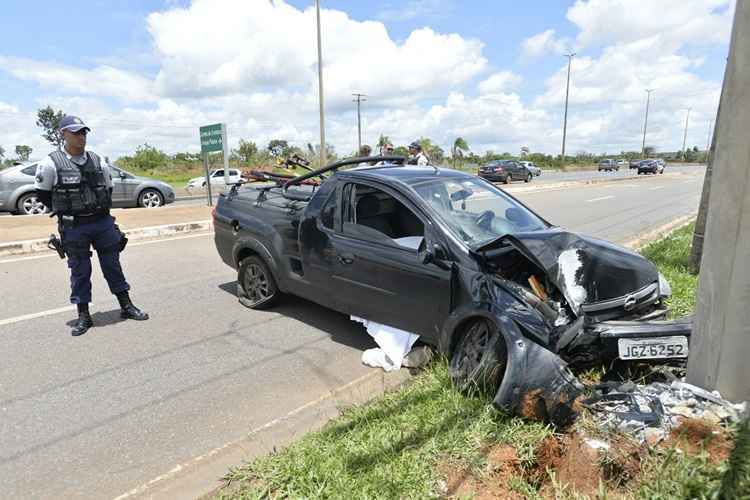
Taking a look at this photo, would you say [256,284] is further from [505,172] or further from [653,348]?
[505,172]

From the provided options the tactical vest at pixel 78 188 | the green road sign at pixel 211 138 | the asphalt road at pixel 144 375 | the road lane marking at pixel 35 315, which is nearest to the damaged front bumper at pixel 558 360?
the asphalt road at pixel 144 375

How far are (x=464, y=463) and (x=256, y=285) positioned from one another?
328cm

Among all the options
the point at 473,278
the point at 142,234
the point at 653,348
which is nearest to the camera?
the point at 653,348

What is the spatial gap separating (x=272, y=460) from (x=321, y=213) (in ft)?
7.55

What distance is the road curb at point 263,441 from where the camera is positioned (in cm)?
245

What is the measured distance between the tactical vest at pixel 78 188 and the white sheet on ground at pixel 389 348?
283cm

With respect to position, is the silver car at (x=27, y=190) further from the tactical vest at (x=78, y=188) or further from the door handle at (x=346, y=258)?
the door handle at (x=346, y=258)

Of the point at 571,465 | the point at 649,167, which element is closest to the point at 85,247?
the point at 571,465

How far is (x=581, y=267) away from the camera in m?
3.16

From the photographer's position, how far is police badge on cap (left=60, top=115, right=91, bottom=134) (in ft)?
13.8

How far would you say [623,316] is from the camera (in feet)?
10.2

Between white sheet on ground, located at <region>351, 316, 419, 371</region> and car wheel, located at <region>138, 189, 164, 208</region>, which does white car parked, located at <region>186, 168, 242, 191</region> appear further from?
white sheet on ground, located at <region>351, 316, 419, 371</region>

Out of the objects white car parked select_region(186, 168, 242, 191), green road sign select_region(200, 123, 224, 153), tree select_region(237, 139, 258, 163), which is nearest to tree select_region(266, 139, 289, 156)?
tree select_region(237, 139, 258, 163)

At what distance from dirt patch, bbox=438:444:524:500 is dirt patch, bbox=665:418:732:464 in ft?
2.36
